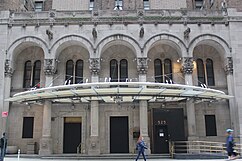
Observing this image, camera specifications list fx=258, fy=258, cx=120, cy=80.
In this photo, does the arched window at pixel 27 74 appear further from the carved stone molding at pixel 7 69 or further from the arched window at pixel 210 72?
the arched window at pixel 210 72

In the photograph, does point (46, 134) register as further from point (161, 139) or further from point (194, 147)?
point (194, 147)

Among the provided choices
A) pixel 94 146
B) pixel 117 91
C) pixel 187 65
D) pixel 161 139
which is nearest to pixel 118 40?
pixel 187 65

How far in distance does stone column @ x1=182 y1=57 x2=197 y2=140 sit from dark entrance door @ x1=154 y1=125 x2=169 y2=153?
2495 mm

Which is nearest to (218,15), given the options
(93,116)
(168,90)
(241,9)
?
(241,9)

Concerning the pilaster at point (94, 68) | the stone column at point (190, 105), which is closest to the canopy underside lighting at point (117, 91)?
the stone column at point (190, 105)

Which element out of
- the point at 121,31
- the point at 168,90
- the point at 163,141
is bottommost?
the point at 163,141

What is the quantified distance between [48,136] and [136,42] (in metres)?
11.7

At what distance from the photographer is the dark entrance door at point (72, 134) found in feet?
82.4

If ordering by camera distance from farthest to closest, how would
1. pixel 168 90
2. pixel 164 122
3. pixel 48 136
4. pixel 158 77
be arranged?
pixel 158 77 < pixel 164 122 < pixel 48 136 < pixel 168 90

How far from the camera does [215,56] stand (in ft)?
87.1

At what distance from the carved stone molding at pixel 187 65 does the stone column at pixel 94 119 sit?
7.98m

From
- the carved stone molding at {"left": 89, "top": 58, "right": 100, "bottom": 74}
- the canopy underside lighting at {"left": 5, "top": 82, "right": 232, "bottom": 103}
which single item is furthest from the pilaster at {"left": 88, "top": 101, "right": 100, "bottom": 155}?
the canopy underside lighting at {"left": 5, "top": 82, "right": 232, "bottom": 103}

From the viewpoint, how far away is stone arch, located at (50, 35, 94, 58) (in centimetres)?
2442

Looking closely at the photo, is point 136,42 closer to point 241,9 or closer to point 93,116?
point 93,116
